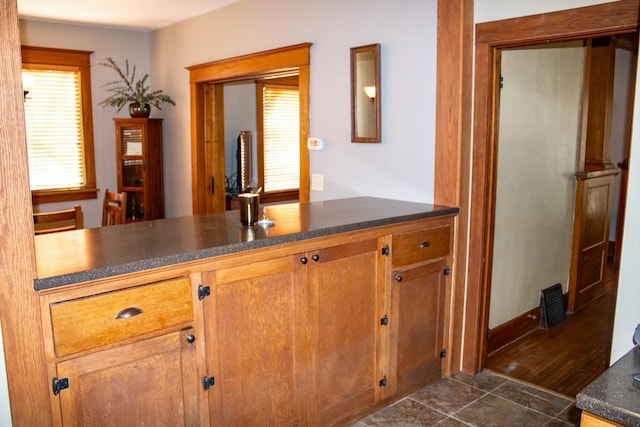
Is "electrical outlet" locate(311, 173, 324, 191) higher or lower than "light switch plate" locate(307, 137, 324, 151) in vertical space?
lower

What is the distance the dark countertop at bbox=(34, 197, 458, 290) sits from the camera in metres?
1.72

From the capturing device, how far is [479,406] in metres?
2.77

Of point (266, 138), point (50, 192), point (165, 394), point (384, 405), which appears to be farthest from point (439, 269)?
point (50, 192)

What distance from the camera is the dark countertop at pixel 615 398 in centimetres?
103

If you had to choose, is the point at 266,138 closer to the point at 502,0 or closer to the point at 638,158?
the point at 502,0

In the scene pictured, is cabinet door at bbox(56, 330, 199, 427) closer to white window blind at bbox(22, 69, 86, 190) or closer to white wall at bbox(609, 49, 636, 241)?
white window blind at bbox(22, 69, 86, 190)

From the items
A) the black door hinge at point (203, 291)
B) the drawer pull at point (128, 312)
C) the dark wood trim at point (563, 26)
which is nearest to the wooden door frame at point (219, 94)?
the dark wood trim at point (563, 26)

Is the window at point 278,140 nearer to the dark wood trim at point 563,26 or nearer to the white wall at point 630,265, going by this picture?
the dark wood trim at point 563,26

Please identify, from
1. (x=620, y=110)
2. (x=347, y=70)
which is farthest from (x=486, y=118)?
(x=620, y=110)

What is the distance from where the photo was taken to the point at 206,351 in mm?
2012

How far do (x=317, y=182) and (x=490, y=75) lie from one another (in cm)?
134

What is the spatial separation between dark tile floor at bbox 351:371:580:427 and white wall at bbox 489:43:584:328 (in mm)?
560

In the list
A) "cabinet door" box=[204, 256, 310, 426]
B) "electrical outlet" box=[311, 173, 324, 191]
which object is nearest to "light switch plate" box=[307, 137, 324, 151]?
"electrical outlet" box=[311, 173, 324, 191]

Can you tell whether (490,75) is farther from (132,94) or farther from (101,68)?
(101,68)
